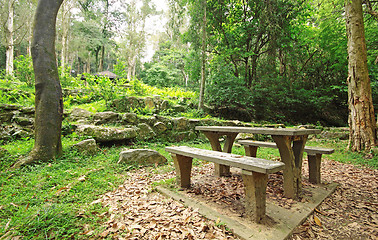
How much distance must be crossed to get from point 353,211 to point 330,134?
6.54m

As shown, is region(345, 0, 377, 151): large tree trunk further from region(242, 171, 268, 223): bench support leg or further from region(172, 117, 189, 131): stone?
region(242, 171, 268, 223): bench support leg

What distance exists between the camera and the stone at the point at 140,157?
3793 millimetres

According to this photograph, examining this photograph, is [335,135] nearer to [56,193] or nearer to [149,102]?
[149,102]

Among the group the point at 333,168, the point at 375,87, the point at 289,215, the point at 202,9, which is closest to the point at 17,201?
the point at 289,215

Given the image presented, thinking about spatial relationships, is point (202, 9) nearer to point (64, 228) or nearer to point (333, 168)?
point (333, 168)

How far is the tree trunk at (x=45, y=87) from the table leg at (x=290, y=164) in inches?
158

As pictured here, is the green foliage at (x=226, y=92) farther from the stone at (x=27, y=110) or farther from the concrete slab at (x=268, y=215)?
the stone at (x=27, y=110)

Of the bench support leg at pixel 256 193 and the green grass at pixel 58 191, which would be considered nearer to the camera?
the green grass at pixel 58 191

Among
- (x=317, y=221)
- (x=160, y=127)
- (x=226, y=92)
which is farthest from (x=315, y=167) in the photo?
(x=226, y=92)

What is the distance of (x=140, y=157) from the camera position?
389 cm

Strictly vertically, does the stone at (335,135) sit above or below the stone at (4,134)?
below

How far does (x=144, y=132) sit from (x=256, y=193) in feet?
13.5

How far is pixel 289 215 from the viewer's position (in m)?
2.07

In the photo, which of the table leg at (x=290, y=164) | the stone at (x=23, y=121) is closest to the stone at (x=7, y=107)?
the stone at (x=23, y=121)
